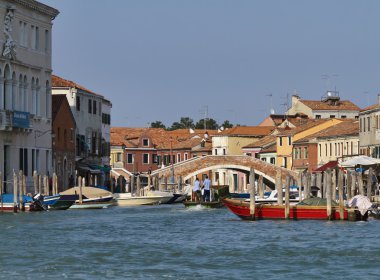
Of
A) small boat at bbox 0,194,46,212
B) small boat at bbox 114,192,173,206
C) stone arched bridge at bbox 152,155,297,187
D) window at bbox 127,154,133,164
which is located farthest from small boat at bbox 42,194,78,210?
window at bbox 127,154,133,164

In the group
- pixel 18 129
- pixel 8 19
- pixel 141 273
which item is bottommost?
pixel 141 273

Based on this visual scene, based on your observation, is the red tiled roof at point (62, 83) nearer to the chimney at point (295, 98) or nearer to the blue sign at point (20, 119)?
the blue sign at point (20, 119)

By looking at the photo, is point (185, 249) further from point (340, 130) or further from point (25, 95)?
point (340, 130)

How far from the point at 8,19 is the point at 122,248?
21474 mm

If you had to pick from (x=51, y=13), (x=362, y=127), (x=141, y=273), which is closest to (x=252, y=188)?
(x=141, y=273)

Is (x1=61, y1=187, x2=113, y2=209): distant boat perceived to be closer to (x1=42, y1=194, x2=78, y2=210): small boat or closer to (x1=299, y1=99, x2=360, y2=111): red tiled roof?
(x1=42, y1=194, x2=78, y2=210): small boat

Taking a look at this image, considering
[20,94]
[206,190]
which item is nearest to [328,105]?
[20,94]

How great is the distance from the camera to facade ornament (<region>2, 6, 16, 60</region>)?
4950 centimetres

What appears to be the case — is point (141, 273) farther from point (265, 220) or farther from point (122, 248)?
point (265, 220)

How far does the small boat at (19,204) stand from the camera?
4316 cm

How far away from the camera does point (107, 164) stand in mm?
70500

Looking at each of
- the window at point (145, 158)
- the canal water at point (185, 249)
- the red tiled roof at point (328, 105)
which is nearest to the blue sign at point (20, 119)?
the canal water at point (185, 249)

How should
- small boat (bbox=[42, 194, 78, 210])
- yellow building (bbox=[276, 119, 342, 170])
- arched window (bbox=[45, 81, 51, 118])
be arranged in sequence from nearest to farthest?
small boat (bbox=[42, 194, 78, 210]), arched window (bbox=[45, 81, 51, 118]), yellow building (bbox=[276, 119, 342, 170])

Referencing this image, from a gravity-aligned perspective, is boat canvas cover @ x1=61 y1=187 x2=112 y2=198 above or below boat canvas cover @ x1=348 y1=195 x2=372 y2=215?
above
